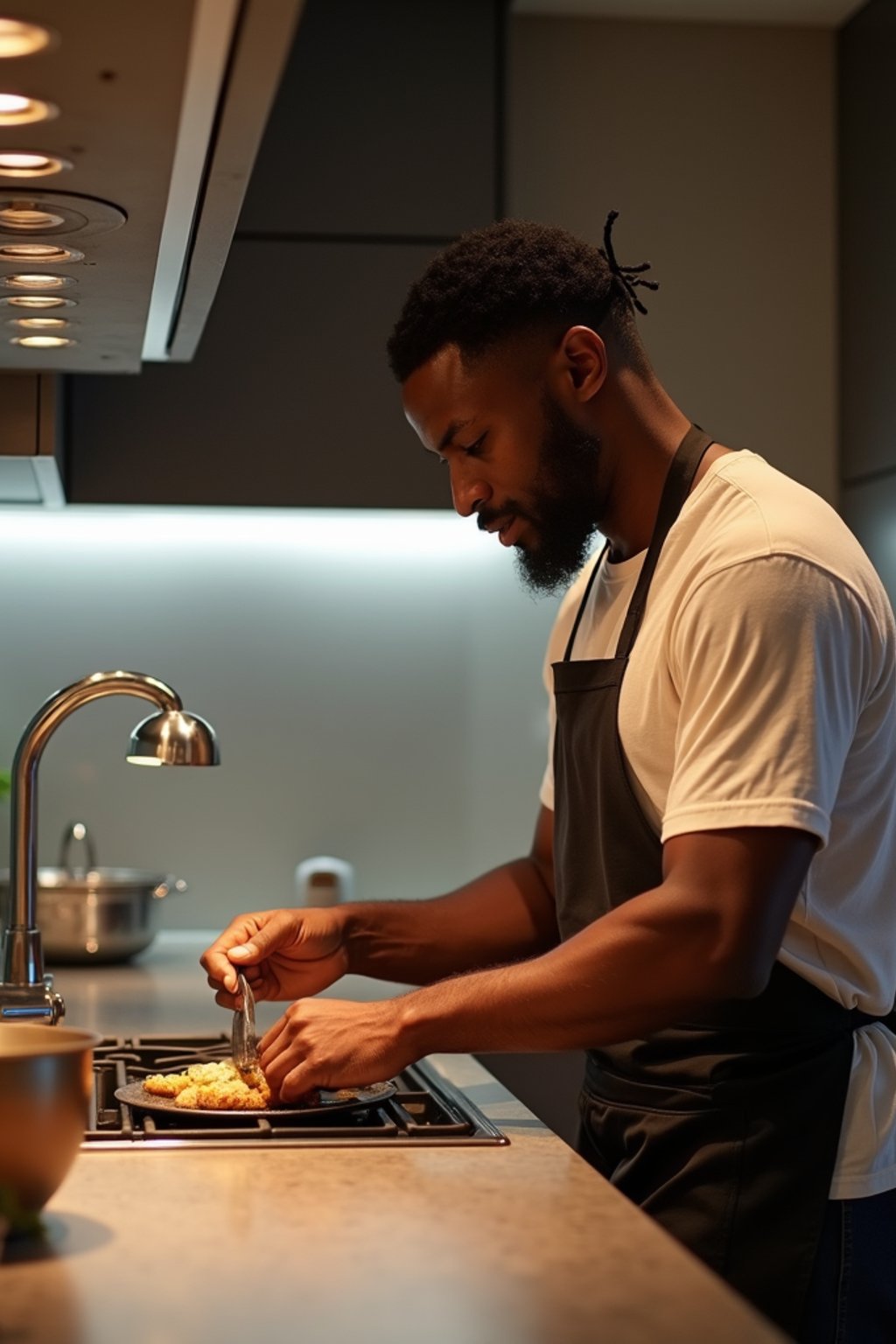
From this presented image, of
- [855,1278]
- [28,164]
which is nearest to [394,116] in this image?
[28,164]

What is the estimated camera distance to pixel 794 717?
120cm

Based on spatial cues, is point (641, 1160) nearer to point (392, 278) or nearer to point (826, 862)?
point (826, 862)

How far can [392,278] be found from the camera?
8.09 feet

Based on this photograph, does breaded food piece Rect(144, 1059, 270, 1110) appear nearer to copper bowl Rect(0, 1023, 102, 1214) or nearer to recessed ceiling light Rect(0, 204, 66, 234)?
copper bowl Rect(0, 1023, 102, 1214)

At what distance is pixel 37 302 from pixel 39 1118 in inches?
37.1

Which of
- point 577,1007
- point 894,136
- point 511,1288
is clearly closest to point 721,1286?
point 511,1288

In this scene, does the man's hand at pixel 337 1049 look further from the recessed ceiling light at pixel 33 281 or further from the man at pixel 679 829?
the recessed ceiling light at pixel 33 281

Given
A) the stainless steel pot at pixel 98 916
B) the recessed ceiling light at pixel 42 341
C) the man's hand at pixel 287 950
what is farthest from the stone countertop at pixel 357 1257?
the stainless steel pot at pixel 98 916

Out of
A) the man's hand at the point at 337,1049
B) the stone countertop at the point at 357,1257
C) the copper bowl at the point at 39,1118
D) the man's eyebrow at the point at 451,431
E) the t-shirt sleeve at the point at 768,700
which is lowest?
the stone countertop at the point at 357,1257

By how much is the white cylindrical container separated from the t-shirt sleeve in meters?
1.39

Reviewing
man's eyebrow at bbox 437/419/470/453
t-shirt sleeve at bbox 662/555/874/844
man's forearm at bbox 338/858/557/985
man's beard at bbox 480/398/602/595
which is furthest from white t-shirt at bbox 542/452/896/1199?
man's forearm at bbox 338/858/557/985

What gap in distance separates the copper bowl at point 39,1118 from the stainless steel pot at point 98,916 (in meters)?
1.50

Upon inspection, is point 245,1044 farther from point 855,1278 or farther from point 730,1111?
point 855,1278

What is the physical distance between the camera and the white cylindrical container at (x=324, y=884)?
101 inches
